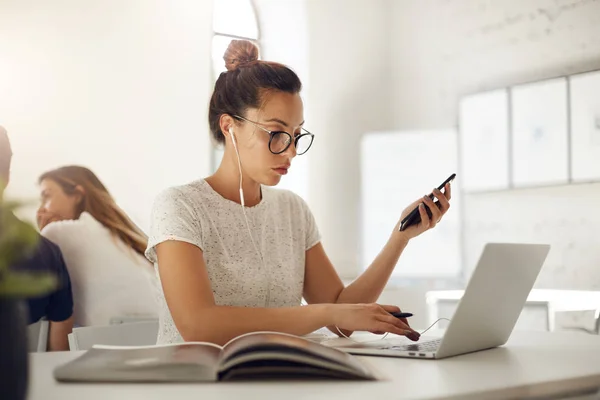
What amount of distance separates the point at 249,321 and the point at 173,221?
340 millimetres

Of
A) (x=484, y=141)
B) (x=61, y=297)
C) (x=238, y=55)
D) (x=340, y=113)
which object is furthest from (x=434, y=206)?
(x=340, y=113)

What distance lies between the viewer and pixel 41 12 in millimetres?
3309

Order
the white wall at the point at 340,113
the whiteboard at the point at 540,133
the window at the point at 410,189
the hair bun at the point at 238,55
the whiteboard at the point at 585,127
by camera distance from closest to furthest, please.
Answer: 1. the hair bun at the point at 238,55
2. the whiteboard at the point at 585,127
3. the whiteboard at the point at 540,133
4. the window at the point at 410,189
5. the white wall at the point at 340,113

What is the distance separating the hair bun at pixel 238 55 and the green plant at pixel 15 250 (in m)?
1.46

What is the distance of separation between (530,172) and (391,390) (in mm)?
3307

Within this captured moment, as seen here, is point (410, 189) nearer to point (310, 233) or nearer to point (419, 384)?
point (310, 233)

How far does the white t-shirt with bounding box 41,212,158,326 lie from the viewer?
3303mm

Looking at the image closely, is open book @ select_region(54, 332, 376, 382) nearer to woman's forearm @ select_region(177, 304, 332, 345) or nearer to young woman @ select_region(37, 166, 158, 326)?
woman's forearm @ select_region(177, 304, 332, 345)

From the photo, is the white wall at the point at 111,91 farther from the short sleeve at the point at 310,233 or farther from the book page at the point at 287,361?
the book page at the point at 287,361

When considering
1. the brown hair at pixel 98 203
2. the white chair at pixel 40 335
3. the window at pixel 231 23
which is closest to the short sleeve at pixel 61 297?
the white chair at pixel 40 335

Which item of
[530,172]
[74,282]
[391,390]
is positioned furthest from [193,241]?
[530,172]

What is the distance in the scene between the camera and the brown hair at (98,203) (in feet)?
10.9

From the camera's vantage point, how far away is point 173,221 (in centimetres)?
170

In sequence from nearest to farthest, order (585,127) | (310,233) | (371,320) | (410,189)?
(371,320) → (310,233) → (585,127) → (410,189)
